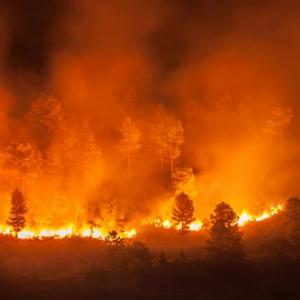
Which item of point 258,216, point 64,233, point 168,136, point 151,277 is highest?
point 168,136

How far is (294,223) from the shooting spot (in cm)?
3966

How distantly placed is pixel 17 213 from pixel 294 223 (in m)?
24.2

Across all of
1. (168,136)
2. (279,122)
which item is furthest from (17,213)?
(279,122)

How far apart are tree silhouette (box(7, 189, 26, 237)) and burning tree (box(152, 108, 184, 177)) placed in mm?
19441

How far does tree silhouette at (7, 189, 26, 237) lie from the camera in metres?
49.4

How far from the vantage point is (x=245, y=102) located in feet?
254

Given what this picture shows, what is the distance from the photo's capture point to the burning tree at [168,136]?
6306cm

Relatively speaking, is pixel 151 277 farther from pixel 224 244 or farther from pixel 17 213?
pixel 17 213

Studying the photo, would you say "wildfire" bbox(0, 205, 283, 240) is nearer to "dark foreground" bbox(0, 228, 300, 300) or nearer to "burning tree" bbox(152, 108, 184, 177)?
"dark foreground" bbox(0, 228, 300, 300)

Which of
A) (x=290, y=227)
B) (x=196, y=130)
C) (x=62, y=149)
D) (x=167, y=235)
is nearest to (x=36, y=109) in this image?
(x=62, y=149)

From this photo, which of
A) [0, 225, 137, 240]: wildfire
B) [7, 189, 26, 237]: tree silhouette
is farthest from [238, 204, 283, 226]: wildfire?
[7, 189, 26, 237]: tree silhouette

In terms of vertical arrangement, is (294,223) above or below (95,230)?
below

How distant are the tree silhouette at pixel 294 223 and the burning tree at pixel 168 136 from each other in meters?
23.5

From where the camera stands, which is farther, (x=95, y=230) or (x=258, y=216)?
(x=258, y=216)
